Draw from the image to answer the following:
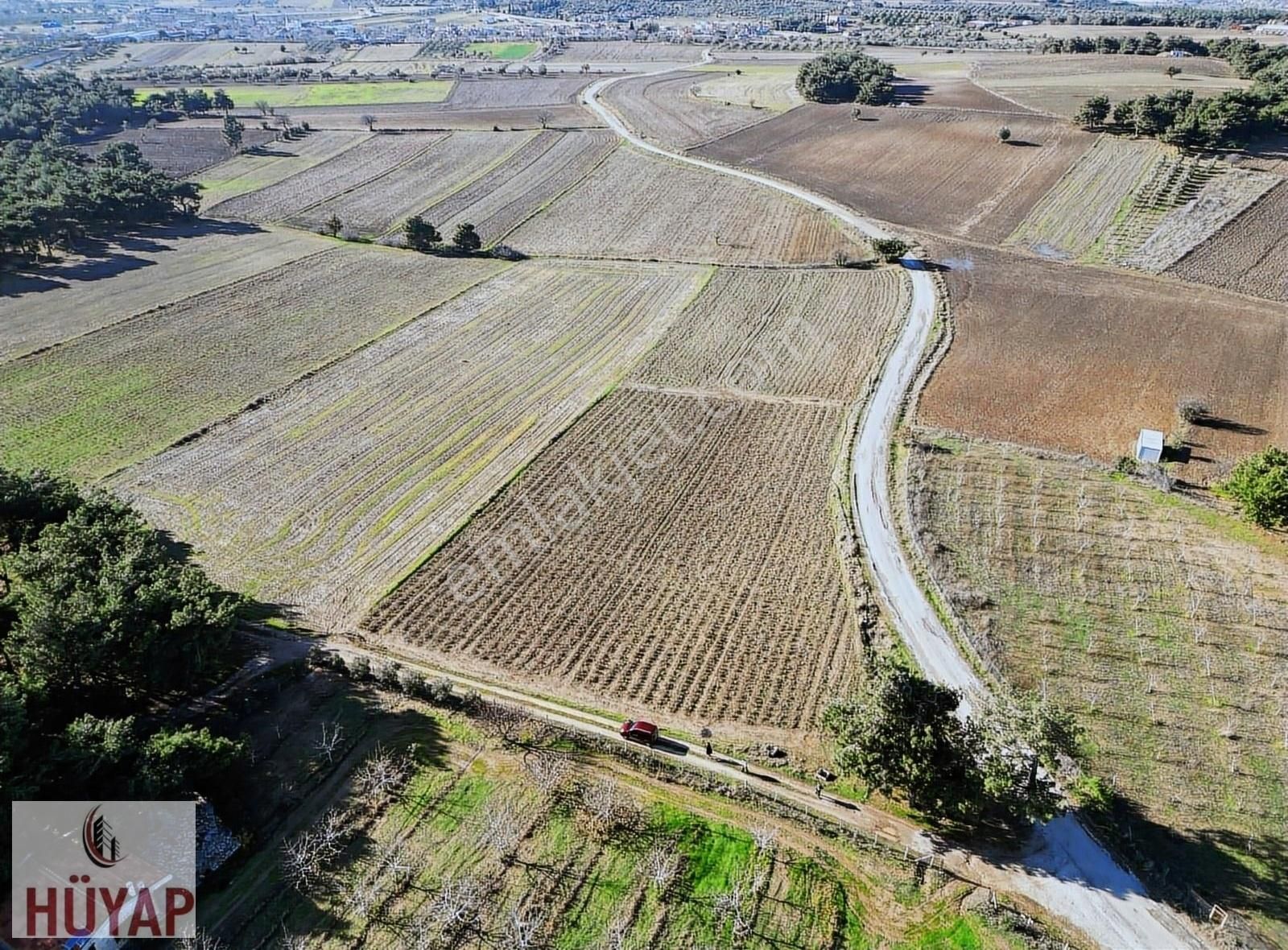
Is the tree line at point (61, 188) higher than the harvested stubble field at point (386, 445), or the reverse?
the tree line at point (61, 188)

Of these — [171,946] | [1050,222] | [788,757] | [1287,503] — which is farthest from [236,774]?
[1050,222]

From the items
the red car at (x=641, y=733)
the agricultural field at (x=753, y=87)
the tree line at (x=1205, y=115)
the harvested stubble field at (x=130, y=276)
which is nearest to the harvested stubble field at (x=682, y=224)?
the harvested stubble field at (x=130, y=276)

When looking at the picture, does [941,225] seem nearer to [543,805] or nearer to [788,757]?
[788,757]

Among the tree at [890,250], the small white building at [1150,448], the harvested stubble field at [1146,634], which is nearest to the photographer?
the harvested stubble field at [1146,634]

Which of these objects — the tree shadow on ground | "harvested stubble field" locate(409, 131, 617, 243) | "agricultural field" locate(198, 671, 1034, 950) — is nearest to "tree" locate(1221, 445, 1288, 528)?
"agricultural field" locate(198, 671, 1034, 950)

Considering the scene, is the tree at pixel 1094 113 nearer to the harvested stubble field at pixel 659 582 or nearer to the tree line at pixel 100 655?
the harvested stubble field at pixel 659 582

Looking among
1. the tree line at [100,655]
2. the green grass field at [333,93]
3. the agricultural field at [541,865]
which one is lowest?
the agricultural field at [541,865]

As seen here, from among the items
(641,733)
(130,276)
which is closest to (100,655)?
(641,733)
